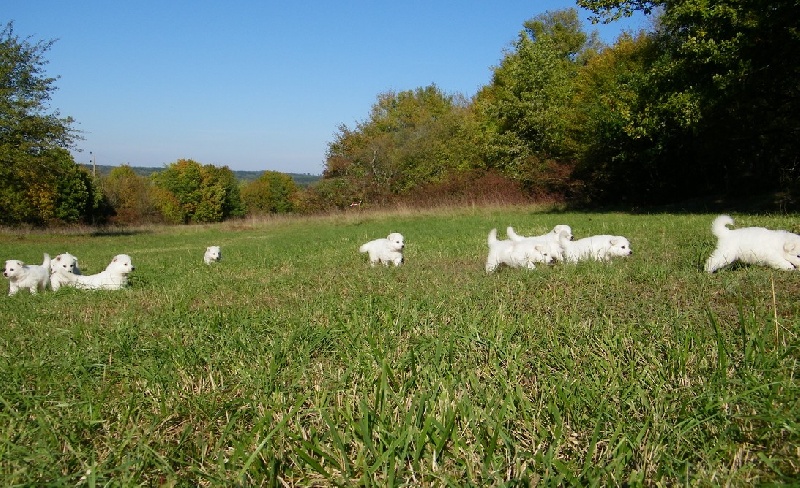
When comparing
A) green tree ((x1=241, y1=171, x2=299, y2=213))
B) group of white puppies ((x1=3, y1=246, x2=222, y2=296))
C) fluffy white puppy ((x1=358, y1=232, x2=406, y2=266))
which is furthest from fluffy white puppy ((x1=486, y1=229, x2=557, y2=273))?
green tree ((x1=241, y1=171, x2=299, y2=213))

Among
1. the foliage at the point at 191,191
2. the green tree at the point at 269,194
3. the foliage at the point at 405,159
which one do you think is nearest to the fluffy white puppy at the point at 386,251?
the foliage at the point at 405,159

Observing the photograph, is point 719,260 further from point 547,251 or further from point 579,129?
point 579,129

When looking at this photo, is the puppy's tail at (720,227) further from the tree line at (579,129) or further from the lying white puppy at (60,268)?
the tree line at (579,129)

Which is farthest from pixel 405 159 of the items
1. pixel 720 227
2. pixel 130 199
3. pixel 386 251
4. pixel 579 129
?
pixel 130 199

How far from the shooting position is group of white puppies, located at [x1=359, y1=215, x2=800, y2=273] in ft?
18.6

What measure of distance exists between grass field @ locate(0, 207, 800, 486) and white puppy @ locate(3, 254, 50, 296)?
13.2 ft

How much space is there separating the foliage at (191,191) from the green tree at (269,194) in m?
13.6

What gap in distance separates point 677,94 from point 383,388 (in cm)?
1932

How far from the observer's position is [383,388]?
2586mm

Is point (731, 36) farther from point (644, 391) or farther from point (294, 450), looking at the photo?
point (294, 450)

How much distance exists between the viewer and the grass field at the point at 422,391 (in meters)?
2.08

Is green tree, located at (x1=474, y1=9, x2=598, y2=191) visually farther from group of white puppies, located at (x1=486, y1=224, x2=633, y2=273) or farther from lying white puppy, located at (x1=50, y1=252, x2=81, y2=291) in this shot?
lying white puppy, located at (x1=50, y1=252, x2=81, y2=291)

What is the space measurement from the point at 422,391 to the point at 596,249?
5692mm

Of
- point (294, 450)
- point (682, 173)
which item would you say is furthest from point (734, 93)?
point (294, 450)
